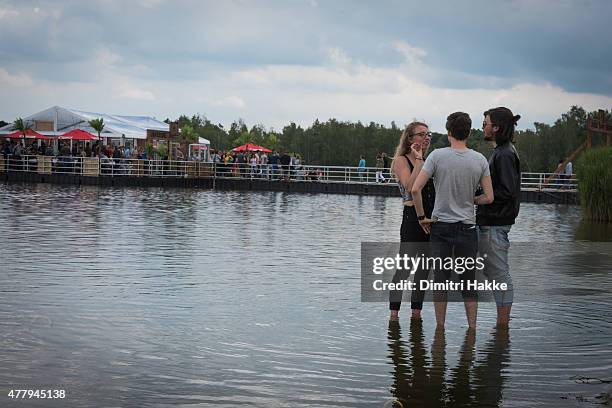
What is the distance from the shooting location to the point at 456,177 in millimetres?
7281

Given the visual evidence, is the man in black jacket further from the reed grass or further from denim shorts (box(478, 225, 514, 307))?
the reed grass

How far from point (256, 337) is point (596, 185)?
17964 mm

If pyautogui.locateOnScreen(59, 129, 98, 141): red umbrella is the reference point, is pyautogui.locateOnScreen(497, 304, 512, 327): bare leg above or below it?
below

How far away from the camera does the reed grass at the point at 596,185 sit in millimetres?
23656

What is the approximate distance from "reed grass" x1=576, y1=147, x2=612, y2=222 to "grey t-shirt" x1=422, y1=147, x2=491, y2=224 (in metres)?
17.0

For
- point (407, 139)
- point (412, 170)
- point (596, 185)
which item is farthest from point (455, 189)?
point (596, 185)

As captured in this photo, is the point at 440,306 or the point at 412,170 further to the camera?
the point at 412,170

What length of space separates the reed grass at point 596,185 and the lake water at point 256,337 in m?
11.2

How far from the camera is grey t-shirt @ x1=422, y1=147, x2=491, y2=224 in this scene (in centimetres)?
728

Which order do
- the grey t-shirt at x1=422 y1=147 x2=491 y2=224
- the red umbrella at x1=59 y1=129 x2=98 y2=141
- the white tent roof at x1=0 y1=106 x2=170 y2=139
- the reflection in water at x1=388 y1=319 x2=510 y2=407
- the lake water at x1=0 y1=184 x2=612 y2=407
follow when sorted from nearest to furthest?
the reflection in water at x1=388 y1=319 x2=510 y2=407 < the lake water at x1=0 y1=184 x2=612 y2=407 < the grey t-shirt at x1=422 y1=147 x2=491 y2=224 < the red umbrella at x1=59 y1=129 x2=98 y2=141 < the white tent roof at x1=0 y1=106 x2=170 y2=139

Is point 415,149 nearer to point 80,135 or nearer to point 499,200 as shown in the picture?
point 499,200

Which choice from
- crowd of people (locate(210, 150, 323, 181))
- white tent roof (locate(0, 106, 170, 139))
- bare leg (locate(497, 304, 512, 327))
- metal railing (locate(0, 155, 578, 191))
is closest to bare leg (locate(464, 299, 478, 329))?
bare leg (locate(497, 304, 512, 327))

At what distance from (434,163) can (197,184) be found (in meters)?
39.6

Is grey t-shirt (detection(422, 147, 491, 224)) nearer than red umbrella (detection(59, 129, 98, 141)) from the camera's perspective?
Yes
